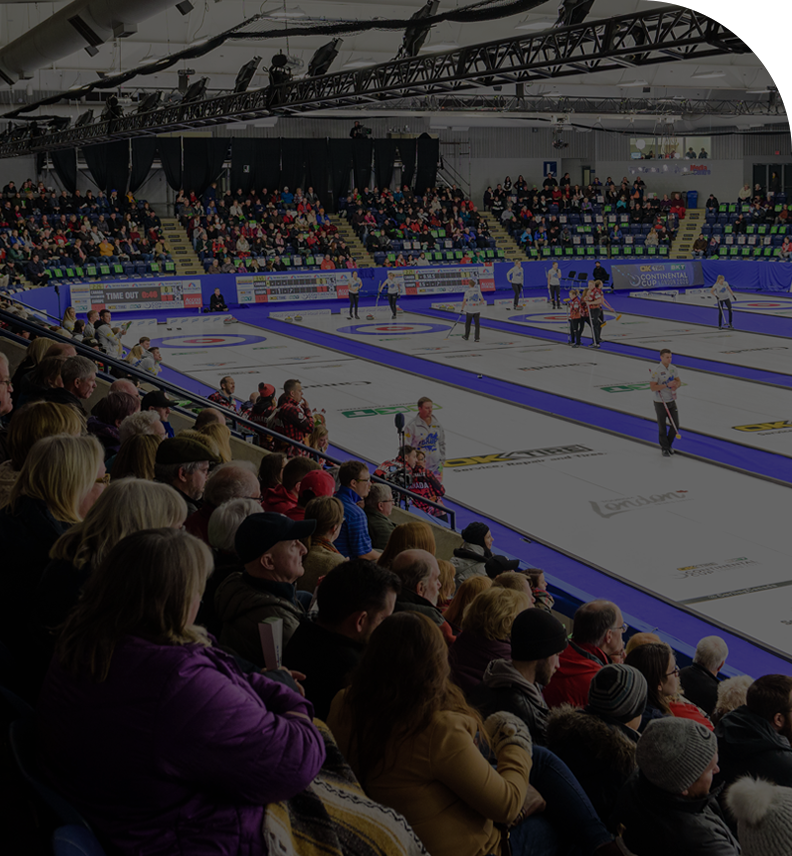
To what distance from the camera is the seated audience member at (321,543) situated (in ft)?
17.2

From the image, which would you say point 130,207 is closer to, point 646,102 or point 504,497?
point 646,102

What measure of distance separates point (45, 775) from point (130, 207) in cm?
4185

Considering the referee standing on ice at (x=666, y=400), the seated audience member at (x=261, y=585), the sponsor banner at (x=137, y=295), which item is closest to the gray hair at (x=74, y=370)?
the seated audience member at (x=261, y=585)

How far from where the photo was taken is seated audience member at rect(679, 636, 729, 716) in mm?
5398

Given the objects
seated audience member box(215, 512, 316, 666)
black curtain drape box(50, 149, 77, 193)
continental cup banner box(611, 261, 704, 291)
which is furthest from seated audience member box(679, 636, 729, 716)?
black curtain drape box(50, 149, 77, 193)

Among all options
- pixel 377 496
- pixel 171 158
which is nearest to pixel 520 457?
pixel 377 496

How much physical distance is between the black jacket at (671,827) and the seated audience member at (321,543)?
8.11ft

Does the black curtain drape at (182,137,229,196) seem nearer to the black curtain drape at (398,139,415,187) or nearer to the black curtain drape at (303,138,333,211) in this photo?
the black curtain drape at (303,138,333,211)

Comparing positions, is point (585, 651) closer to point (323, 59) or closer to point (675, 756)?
point (675, 756)

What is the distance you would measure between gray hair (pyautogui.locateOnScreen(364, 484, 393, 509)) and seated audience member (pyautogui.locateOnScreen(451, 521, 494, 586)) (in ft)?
2.21

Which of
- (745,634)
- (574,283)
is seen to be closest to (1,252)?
(574,283)

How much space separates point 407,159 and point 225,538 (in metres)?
46.4

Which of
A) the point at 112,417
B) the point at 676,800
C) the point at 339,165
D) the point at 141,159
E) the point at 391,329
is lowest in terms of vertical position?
the point at 391,329

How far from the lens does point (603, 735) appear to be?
3424 millimetres
